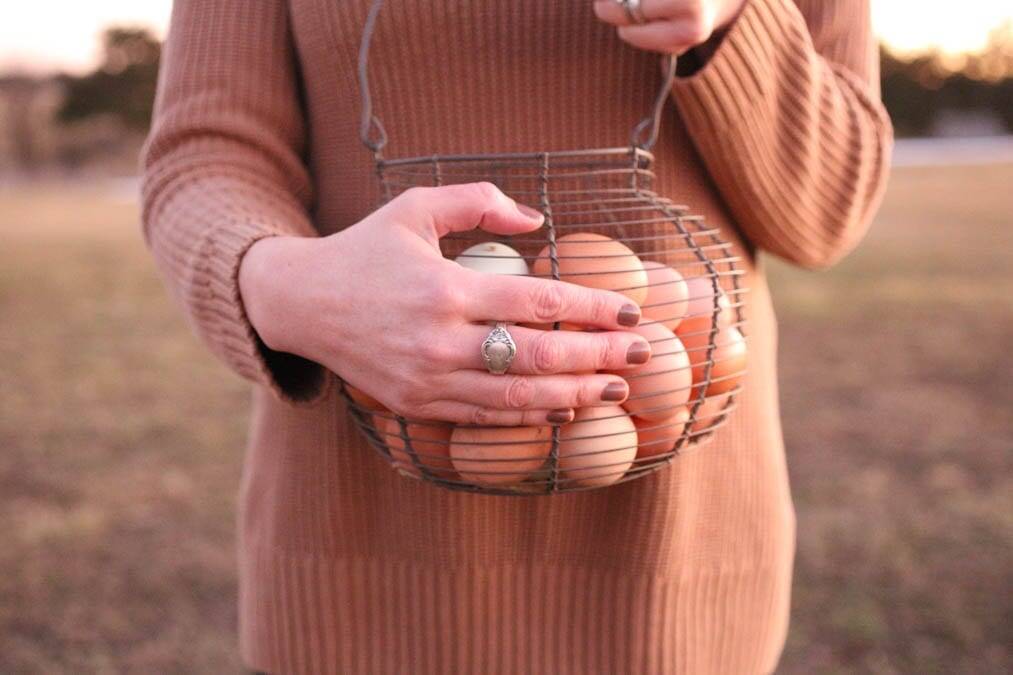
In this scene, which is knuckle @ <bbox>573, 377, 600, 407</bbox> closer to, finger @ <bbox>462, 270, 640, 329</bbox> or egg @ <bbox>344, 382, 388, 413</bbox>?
finger @ <bbox>462, 270, 640, 329</bbox>

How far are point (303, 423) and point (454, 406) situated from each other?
1.29 feet

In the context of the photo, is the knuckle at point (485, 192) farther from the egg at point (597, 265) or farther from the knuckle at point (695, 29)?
the knuckle at point (695, 29)

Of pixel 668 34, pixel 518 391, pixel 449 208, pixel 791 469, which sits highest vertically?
pixel 668 34

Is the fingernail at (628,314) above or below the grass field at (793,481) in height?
above

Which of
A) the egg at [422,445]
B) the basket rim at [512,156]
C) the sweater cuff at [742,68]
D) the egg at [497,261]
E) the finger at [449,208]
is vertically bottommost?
the egg at [422,445]

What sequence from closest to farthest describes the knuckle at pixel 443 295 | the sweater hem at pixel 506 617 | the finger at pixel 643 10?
the knuckle at pixel 443 295 < the finger at pixel 643 10 < the sweater hem at pixel 506 617

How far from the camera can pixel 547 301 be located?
2.18 feet

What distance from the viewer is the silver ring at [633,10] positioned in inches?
30.5

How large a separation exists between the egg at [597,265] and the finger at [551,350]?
103 millimetres

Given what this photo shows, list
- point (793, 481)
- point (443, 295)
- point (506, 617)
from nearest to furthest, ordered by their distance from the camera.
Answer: point (443, 295) → point (506, 617) → point (793, 481)

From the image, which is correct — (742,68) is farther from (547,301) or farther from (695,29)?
(547,301)

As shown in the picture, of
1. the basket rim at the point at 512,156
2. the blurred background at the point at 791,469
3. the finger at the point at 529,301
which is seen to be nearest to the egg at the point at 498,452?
the finger at the point at 529,301

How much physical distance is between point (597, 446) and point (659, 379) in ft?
0.27

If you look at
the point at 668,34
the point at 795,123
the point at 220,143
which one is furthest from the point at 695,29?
the point at 220,143
